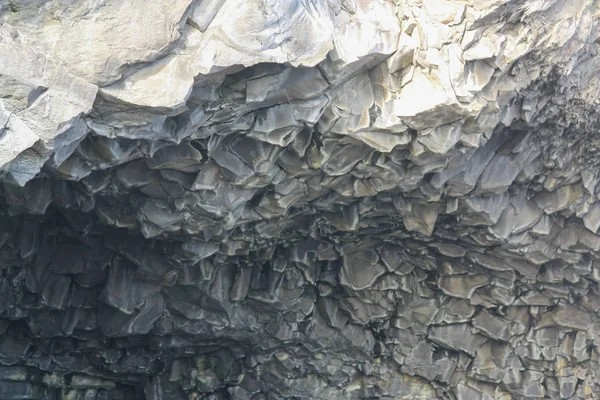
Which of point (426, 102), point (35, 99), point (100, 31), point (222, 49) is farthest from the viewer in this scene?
point (426, 102)

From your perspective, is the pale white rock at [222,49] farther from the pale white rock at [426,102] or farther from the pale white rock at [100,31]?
the pale white rock at [426,102]

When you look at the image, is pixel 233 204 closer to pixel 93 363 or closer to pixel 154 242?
pixel 154 242

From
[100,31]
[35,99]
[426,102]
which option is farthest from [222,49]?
[426,102]

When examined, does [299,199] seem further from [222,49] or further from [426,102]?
[222,49]

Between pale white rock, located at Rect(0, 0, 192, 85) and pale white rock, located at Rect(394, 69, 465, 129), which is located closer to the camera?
pale white rock, located at Rect(0, 0, 192, 85)

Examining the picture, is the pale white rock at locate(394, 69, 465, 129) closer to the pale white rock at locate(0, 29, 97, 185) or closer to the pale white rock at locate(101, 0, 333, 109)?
the pale white rock at locate(101, 0, 333, 109)

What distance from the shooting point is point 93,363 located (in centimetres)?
548

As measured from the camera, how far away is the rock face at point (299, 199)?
313cm

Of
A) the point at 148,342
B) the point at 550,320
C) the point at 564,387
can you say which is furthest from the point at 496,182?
the point at 148,342

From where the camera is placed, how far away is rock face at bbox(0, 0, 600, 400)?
3.13 m

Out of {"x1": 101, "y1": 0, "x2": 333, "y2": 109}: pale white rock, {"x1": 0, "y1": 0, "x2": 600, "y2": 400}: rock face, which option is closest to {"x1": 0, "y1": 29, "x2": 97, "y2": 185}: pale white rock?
{"x1": 0, "y1": 0, "x2": 600, "y2": 400}: rock face

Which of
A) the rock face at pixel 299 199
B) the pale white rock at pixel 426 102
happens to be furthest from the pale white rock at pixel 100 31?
the pale white rock at pixel 426 102

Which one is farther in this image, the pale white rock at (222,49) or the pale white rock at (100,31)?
the pale white rock at (222,49)

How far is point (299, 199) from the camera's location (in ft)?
14.3
